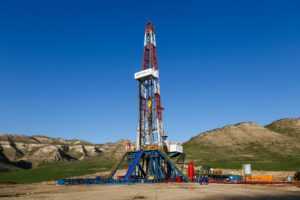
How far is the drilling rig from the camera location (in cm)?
5814

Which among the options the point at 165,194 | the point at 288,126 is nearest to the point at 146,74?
the point at 165,194

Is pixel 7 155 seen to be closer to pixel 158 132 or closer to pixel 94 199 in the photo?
pixel 158 132

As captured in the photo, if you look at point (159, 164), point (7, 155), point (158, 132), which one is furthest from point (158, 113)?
point (7, 155)

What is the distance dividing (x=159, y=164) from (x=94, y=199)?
33413 mm

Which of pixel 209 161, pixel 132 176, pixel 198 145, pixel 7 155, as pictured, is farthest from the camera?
pixel 7 155

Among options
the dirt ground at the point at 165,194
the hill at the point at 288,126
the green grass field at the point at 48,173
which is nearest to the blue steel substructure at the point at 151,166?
the dirt ground at the point at 165,194

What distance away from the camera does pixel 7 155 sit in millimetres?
192375

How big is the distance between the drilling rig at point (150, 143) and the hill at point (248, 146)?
34042 millimetres

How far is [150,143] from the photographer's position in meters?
62.2

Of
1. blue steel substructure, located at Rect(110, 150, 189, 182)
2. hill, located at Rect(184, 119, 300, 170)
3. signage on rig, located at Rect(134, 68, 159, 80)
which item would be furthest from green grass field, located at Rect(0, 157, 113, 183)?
signage on rig, located at Rect(134, 68, 159, 80)

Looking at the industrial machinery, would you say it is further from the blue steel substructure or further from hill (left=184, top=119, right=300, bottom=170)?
hill (left=184, top=119, right=300, bottom=170)

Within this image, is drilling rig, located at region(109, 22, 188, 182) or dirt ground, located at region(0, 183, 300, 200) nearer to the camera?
dirt ground, located at region(0, 183, 300, 200)

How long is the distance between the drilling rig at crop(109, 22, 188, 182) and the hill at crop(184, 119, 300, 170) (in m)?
34.0

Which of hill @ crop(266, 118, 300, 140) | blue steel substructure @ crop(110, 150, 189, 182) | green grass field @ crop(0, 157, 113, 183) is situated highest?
hill @ crop(266, 118, 300, 140)
